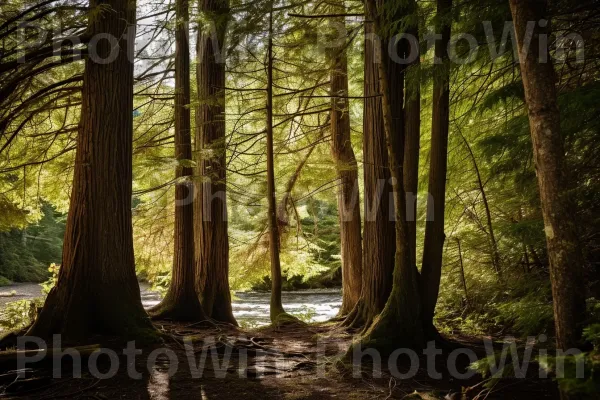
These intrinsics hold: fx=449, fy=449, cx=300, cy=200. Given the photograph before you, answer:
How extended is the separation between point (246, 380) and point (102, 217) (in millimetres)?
2830

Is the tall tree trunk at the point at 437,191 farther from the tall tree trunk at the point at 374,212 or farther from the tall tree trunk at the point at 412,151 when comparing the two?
the tall tree trunk at the point at 374,212

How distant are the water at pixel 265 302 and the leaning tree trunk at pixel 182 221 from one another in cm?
420

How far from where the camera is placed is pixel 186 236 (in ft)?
28.4

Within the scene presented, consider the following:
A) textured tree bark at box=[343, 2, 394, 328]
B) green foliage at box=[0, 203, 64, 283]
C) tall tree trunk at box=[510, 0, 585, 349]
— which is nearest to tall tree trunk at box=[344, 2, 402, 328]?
textured tree bark at box=[343, 2, 394, 328]

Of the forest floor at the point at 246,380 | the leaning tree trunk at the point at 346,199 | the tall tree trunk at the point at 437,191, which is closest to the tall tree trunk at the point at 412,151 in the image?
the tall tree trunk at the point at 437,191

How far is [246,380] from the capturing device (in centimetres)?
489

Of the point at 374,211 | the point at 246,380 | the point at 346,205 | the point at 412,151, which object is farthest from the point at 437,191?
the point at 246,380

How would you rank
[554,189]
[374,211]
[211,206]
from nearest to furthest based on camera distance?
[554,189], [374,211], [211,206]

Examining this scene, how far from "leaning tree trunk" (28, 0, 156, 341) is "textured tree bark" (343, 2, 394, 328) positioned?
3.32 m

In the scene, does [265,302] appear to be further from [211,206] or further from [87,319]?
[87,319]

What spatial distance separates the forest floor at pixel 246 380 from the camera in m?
4.26

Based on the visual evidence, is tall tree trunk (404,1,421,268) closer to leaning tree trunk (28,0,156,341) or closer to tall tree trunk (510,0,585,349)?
tall tree trunk (510,0,585,349)

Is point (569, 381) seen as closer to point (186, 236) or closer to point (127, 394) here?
point (127, 394)

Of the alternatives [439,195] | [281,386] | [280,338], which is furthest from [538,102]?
[280,338]
